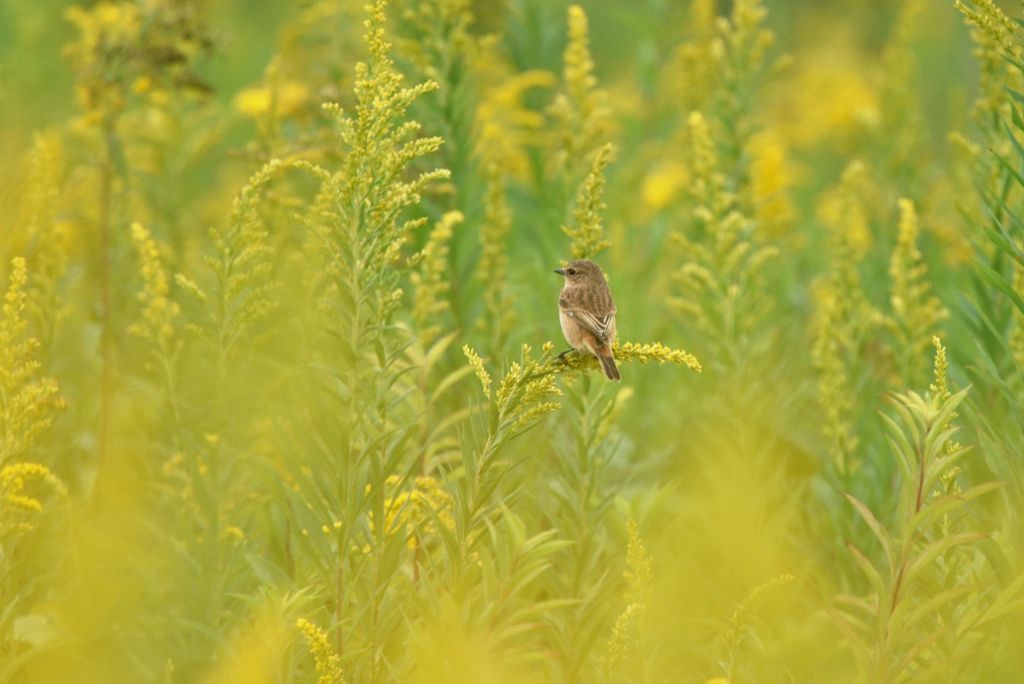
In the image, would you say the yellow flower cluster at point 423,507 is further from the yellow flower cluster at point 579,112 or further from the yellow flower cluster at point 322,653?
the yellow flower cluster at point 579,112

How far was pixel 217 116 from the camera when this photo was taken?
5.51 meters

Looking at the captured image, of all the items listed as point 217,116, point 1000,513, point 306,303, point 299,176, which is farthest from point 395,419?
point 217,116

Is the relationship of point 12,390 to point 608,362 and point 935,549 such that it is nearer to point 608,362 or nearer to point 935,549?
point 608,362

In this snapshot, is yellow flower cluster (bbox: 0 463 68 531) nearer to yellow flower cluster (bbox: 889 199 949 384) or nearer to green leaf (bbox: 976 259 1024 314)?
green leaf (bbox: 976 259 1024 314)

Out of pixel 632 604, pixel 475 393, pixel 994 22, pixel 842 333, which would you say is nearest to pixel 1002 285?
pixel 994 22

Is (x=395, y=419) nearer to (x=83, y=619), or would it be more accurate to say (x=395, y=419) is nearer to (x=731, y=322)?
(x=83, y=619)

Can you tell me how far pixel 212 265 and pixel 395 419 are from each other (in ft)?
2.32

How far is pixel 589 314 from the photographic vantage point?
2.46 metres

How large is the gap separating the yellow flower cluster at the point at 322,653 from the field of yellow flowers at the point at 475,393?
23 millimetres

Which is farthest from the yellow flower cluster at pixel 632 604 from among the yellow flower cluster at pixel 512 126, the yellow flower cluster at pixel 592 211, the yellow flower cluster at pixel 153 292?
the yellow flower cluster at pixel 512 126

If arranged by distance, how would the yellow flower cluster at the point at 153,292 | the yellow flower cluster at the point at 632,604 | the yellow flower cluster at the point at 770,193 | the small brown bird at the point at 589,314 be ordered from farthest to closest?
the yellow flower cluster at the point at 770,193 → the yellow flower cluster at the point at 153,292 → the small brown bird at the point at 589,314 → the yellow flower cluster at the point at 632,604

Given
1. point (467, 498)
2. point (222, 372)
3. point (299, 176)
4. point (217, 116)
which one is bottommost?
point (467, 498)

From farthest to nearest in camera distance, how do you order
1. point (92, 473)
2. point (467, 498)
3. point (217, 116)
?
point (217, 116) → point (92, 473) → point (467, 498)

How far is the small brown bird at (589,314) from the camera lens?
7.82 ft
